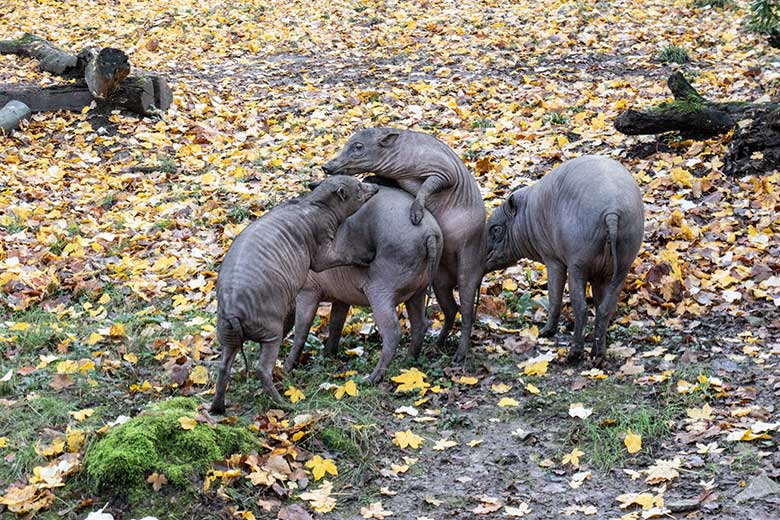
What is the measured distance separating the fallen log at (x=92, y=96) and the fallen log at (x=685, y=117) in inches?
239

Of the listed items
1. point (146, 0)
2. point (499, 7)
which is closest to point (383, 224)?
point (499, 7)

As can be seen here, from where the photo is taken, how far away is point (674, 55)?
42.0 feet

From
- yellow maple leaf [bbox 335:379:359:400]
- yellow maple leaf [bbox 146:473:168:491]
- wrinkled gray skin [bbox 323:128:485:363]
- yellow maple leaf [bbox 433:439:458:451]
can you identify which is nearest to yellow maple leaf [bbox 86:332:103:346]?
yellow maple leaf [bbox 335:379:359:400]

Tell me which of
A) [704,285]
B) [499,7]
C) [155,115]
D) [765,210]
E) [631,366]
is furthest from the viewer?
[499,7]

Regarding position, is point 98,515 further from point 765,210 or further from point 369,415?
point 765,210

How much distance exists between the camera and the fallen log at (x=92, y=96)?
11.9 meters

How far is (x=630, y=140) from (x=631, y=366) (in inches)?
178

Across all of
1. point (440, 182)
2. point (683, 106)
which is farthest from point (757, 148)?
point (440, 182)

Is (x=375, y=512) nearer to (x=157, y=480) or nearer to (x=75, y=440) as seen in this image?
(x=157, y=480)

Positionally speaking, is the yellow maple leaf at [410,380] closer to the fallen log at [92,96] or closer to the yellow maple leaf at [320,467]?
the yellow maple leaf at [320,467]

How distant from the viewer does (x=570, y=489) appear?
4.72m

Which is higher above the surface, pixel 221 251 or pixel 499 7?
pixel 499 7

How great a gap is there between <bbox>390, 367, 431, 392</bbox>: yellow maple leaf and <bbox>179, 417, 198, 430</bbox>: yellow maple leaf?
5.06 feet

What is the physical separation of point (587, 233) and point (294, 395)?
2.19m
